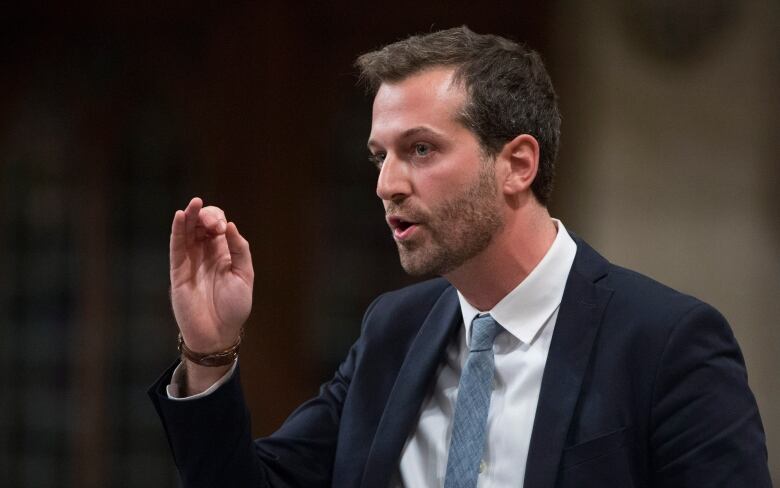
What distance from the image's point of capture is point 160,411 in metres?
1.82

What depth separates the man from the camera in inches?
65.7

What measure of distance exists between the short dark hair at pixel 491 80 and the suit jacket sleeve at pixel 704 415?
16.2 inches

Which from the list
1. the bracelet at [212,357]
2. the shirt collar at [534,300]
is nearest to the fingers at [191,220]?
the bracelet at [212,357]

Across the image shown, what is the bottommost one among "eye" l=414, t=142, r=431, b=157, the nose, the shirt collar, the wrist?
the wrist

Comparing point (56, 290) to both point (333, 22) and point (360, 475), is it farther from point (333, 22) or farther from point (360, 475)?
point (360, 475)

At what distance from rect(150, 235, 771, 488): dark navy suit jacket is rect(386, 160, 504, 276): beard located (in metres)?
0.16

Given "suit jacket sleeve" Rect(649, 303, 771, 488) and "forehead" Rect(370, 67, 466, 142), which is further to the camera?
"forehead" Rect(370, 67, 466, 142)

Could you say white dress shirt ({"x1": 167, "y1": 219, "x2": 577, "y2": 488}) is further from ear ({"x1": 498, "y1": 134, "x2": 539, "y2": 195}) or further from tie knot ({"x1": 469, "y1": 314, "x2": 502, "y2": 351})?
ear ({"x1": 498, "y1": 134, "x2": 539, "y2": 195})

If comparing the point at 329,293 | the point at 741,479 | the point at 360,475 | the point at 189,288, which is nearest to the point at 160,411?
the point at 189,288

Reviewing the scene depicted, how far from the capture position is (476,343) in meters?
1.87

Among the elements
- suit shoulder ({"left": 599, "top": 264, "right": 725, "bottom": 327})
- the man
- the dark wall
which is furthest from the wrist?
the dark wall

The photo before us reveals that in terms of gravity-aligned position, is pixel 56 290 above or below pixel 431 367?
below

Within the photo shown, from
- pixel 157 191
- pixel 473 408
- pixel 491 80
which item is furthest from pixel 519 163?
pixel 157 191

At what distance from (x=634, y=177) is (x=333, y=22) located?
1.40 m
